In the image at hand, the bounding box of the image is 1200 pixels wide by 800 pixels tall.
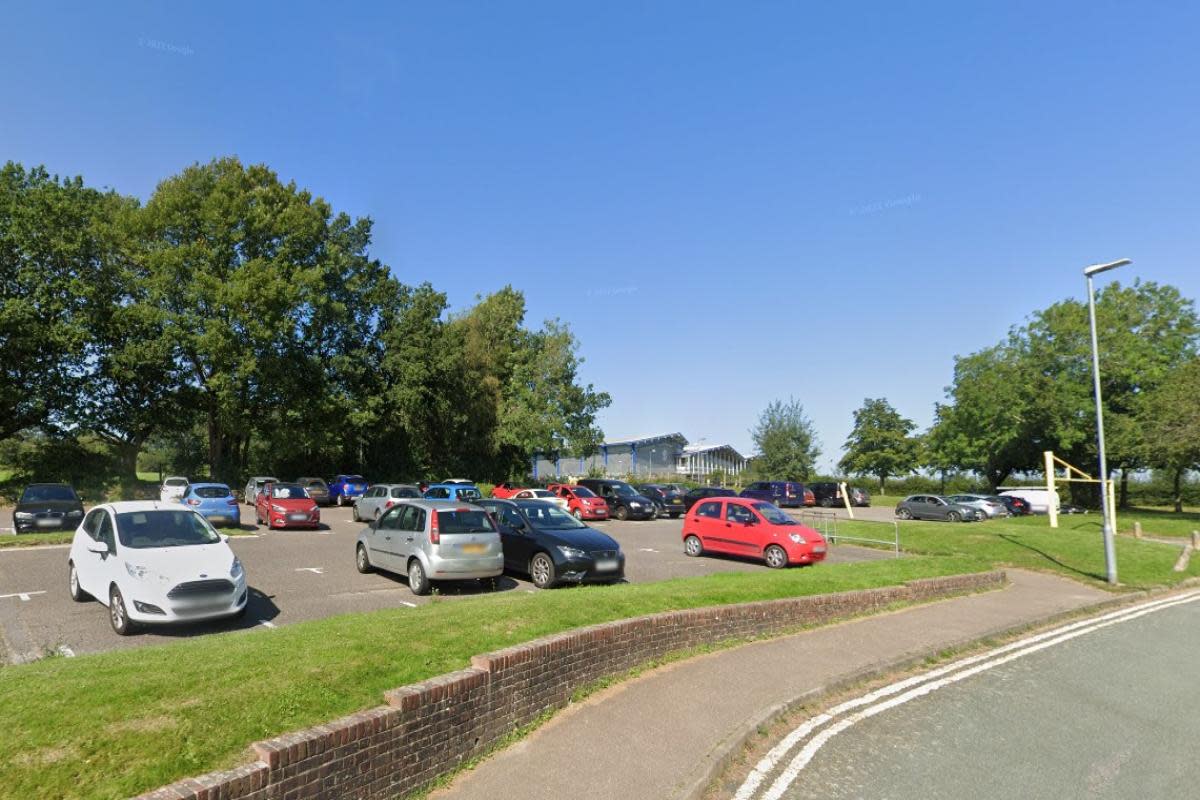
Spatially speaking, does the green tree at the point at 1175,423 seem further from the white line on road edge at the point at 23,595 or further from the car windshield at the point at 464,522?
the white line on road edge at the point at 23,595

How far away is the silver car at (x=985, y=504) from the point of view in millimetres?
37781

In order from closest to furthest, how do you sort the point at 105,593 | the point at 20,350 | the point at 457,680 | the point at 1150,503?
the point at 457,680
the point at 105,593
the point at 20,350
the point at 1150,503

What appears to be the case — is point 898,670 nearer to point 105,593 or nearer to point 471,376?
point 105,593

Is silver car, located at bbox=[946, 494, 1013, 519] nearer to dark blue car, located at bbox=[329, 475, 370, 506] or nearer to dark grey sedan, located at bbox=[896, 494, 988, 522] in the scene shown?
dark grey sedan, located at bbox=[896, 494, 988, 522]

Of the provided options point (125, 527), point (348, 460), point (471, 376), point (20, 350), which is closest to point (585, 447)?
point (471, 376)

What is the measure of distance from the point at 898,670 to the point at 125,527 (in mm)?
10631

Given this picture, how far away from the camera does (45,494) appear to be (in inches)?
792

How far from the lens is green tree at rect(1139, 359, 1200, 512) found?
115 feet

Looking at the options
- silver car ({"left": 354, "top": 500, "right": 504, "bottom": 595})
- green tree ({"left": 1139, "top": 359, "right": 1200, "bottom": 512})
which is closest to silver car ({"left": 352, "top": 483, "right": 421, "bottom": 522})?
silver car ({"left": 354, "top": 500, "right": 504, "bottom": 595})

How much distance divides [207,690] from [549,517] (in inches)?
380

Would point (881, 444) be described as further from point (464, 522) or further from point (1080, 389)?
point (464, 522)

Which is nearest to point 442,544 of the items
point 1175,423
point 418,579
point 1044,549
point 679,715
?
point 418,579

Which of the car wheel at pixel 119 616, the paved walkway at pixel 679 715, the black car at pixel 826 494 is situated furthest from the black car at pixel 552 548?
the black car at pixel 826 494

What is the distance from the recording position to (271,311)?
122 ft
